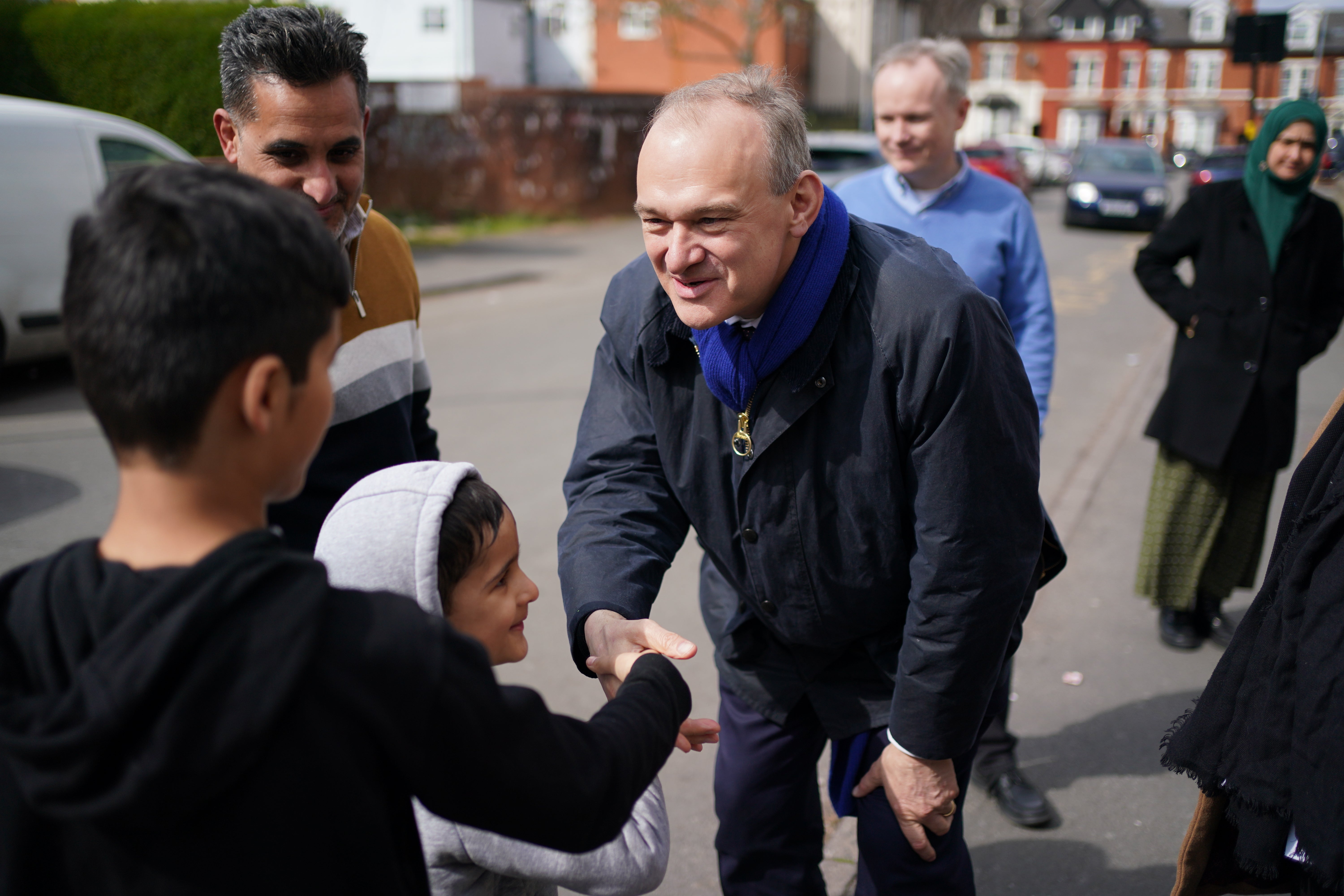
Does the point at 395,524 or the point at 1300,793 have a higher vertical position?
the point at 395,524

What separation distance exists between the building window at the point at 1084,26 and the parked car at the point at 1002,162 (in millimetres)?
51400

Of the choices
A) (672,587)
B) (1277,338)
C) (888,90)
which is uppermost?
(888,90)

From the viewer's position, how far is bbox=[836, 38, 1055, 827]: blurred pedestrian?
3.66 meters

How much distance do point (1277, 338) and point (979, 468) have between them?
10.3 feet

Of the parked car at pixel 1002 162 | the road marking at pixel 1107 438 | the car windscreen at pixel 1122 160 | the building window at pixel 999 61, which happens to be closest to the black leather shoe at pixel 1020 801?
the road marking at pixel 1107 438

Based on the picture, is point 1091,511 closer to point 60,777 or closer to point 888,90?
point 888,90

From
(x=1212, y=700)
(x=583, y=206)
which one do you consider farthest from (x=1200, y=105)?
(x=1212, y=700)

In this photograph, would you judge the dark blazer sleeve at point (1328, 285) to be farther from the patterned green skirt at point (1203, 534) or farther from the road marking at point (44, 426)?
A: the road marking at point (44, 426)

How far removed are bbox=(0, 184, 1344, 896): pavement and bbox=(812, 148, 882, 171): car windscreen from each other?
11.5ft

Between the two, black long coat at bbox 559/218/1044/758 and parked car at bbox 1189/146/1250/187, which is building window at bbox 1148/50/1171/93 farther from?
black long coat at bbox 559/218/1044/758

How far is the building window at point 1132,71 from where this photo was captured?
70.6 metres

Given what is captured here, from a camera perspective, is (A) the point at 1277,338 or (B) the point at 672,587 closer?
(A) the point at 1277,338

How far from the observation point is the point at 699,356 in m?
2.09

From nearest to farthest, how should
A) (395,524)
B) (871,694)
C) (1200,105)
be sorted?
(395,524) → (871,694) → (1200,105)
